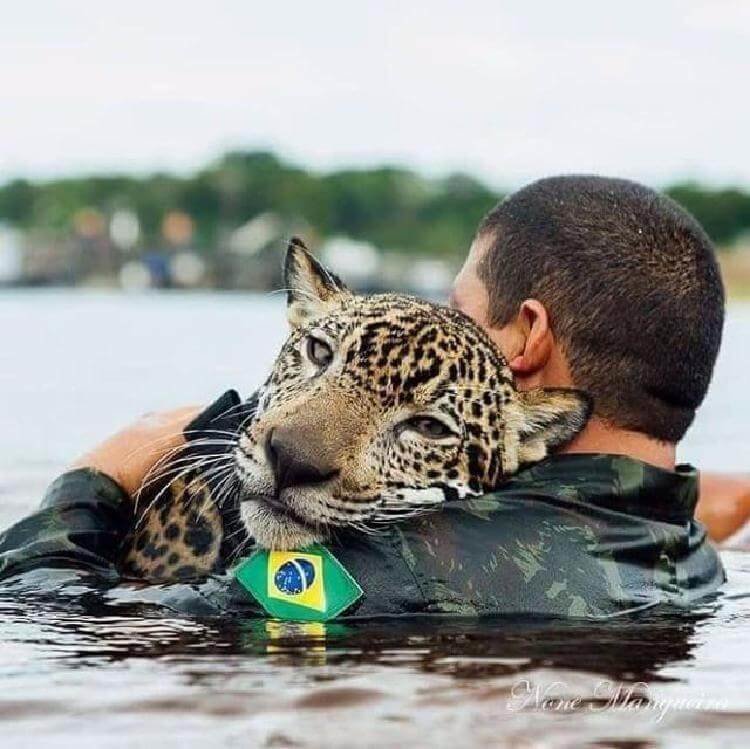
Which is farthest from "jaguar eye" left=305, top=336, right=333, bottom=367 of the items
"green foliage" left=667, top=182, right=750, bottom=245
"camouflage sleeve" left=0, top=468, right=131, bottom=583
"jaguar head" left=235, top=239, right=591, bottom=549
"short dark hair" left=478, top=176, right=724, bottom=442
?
"green foliage" left=667, top=182, right=750, bottom=245

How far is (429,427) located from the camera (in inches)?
298

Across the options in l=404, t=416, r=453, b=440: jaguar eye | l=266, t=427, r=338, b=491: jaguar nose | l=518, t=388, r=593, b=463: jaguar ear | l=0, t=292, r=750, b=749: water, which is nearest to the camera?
l=0, t=292, r=750, b=749: water

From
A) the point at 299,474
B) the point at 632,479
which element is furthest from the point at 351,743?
the point at 632,479

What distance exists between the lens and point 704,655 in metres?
7.74

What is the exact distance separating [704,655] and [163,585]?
2.09m

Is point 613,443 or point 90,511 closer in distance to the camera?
point 613,443

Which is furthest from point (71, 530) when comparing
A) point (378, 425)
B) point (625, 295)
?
point (625, 295)

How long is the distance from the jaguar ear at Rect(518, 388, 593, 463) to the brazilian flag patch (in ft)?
2.94

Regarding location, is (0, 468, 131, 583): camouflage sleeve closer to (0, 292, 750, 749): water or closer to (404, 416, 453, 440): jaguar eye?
(0, 292, 750, 749): water

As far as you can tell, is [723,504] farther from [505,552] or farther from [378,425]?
[378,425]

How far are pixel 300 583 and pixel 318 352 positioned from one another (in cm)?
89

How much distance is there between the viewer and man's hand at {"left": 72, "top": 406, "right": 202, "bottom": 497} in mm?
8281

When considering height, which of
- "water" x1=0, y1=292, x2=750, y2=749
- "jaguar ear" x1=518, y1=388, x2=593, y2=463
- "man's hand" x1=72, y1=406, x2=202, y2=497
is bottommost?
"water" x1=0, y1=292, x2=750, y2=749

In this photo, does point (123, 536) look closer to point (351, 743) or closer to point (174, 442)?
point (174, 442)
